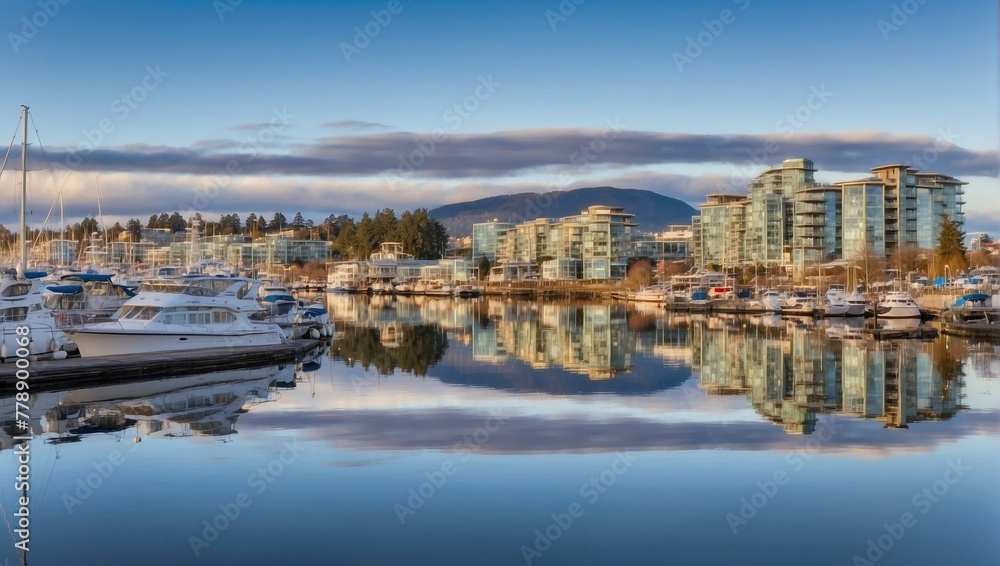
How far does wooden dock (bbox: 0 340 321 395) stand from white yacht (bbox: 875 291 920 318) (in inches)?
1664

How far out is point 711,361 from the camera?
123ft

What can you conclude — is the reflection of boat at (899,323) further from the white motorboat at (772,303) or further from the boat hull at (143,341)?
the boat hull at (143,341)

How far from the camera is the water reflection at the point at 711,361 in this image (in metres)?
26.3

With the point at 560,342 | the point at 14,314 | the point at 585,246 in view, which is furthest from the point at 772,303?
the point at 585,246

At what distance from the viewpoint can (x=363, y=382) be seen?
30.3 metres

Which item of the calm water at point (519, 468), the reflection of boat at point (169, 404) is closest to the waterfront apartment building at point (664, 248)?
the calm water at point (519, 468)

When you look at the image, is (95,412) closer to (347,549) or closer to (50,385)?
(50,385)

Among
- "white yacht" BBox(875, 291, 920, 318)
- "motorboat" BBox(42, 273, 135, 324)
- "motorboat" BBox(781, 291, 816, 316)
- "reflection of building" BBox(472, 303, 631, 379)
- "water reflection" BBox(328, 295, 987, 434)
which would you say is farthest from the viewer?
"motorboat" BBox(781, 291, 816, 316)

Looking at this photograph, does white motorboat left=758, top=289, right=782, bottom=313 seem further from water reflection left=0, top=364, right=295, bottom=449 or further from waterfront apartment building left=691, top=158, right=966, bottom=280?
water reflection left=0, top=364, right=295, bottom=449

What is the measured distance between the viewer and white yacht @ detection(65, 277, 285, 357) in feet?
99.7

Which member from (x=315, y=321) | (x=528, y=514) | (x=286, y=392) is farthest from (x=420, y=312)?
(x=528, y=514)

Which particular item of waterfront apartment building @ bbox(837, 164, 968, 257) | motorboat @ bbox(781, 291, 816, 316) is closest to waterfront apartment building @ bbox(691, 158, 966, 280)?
waterfront apartment building @ bbox(837, 164, 968, 257)

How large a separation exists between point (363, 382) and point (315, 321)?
15.9m

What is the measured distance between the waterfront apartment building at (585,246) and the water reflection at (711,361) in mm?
81101
